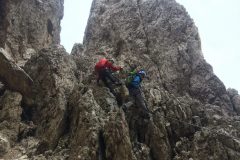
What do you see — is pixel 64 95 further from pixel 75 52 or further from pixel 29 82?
pixel 75 52

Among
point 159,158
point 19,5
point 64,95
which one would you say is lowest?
point 159,158

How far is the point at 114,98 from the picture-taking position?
21.4 metres

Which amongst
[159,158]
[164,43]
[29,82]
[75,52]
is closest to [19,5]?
[75,52]

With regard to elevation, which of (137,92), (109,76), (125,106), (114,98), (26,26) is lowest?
(125,106)

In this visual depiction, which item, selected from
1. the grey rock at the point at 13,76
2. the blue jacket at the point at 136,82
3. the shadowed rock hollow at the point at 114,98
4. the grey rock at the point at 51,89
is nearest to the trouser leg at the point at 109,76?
the shadowed rock hollow at the point at 114,98

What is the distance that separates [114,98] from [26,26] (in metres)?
13.0

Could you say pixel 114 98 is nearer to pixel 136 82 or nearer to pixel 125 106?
pixel 125 106

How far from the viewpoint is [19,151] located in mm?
18859

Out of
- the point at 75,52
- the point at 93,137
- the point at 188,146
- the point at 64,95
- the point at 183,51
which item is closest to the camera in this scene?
the point at 93,137

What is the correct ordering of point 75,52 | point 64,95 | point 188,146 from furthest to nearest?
point 75,52 → point 64,95 → point 188,146

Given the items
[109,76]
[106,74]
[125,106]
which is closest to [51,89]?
[106,74]

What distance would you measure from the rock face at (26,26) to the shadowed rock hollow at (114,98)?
0.29 feet

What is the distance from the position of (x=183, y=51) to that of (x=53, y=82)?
10.9 m

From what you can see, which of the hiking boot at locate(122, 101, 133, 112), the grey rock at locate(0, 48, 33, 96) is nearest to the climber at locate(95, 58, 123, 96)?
the hiking boot at locate(122, 101, 133, 112)
